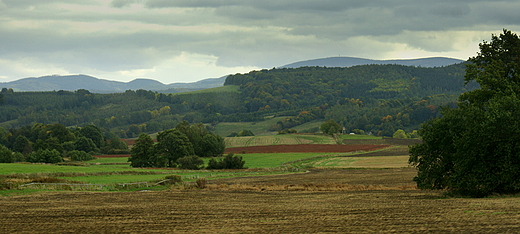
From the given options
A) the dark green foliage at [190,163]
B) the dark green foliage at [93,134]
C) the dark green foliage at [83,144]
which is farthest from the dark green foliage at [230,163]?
the dark green foliage at [93,134]

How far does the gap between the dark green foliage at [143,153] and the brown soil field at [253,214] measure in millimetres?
53150

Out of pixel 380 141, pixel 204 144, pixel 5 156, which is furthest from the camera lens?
pixel 380 141

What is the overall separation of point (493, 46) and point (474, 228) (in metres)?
29.7

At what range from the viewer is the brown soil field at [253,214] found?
21453 millimetres

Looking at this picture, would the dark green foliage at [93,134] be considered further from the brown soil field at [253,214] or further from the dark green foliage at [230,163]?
the brown soil field at [253,214]

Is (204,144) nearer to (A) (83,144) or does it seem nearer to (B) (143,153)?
(B) (143,153)

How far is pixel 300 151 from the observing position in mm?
114438

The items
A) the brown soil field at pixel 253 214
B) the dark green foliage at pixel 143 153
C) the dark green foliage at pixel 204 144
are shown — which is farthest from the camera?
the dark green foliage at pixel 204 144

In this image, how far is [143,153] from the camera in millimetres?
89125

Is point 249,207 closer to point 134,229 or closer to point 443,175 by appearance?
point 134,229

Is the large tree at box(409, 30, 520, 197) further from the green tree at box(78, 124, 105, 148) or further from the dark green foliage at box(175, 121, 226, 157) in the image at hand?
the green tree at box(78, 124, 105, 148)

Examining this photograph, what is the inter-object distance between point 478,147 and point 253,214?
14.9 metres

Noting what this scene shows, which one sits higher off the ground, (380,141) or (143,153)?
(143,153)

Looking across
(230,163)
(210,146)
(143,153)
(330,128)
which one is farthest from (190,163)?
(330,128)
